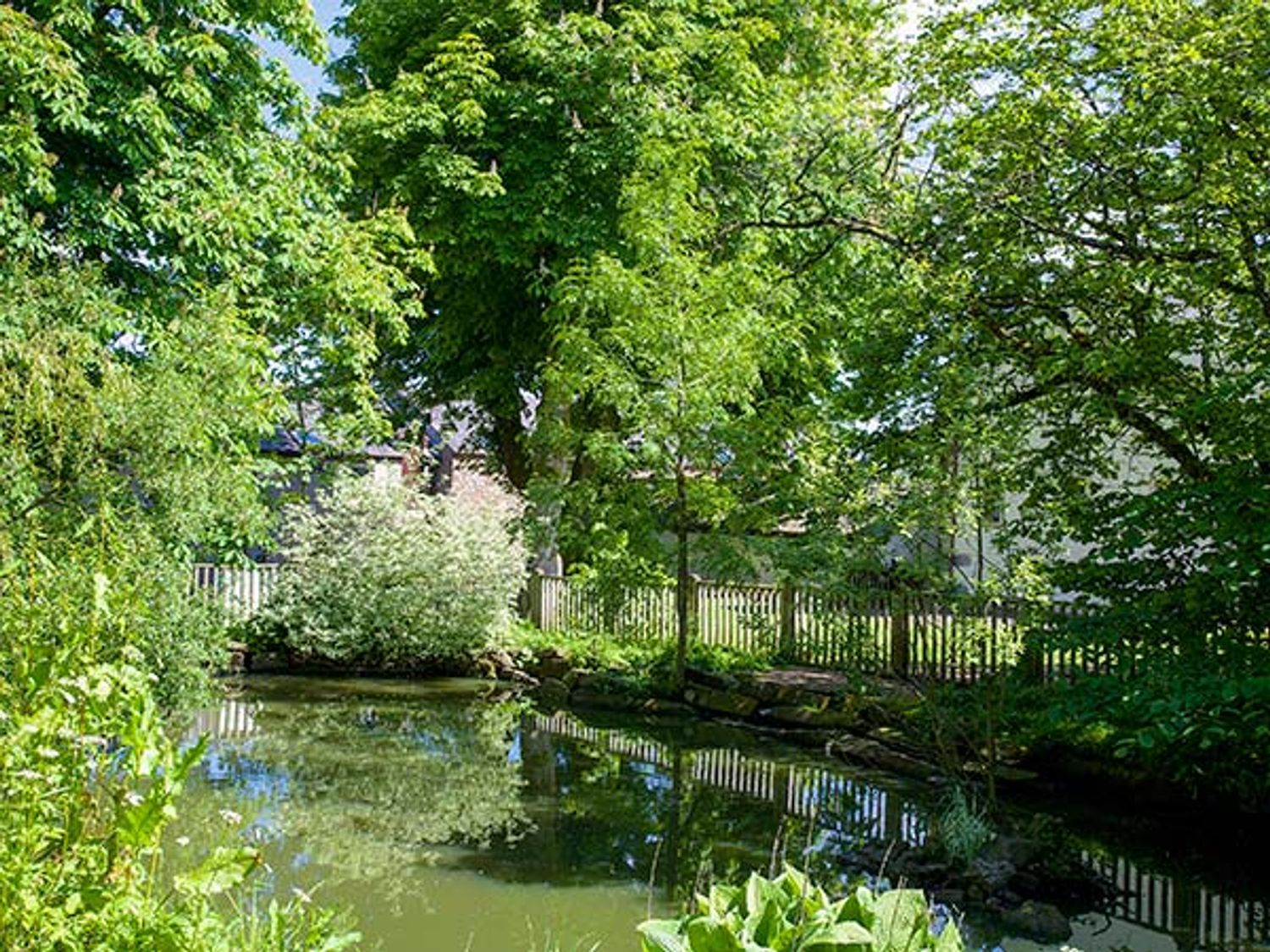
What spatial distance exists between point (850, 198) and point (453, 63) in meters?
6.36

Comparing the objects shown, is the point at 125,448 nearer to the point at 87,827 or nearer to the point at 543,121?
the point at 87,827

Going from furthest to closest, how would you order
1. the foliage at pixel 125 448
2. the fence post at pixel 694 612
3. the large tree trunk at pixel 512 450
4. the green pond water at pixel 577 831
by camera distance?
the large tree trunk at pixel 512 450 < the fence post at pixel 694 612 < the foliage at pixel 125 448 < the green pond water at pixel 577 831

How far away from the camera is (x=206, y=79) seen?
11.5 metres

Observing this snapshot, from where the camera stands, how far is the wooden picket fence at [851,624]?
818cm

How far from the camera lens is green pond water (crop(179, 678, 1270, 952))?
586cm

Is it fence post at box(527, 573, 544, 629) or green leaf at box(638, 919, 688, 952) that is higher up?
green leaf at box(638, 919, 688, 952)

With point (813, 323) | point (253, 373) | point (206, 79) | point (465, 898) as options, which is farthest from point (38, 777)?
point (813, 323)

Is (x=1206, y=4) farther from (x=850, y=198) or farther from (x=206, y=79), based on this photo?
(x=206, y=79)

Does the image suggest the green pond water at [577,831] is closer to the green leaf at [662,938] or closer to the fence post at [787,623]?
the green leaf at [662,938]

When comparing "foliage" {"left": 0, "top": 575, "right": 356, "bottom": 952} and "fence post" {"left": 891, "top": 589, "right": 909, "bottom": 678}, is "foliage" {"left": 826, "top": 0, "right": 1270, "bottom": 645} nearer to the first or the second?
"fence post" {"left": 891, "top": 589, "right": 909, "bottom": 678}

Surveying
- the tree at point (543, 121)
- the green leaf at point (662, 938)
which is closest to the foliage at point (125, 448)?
the green leaf at point (662, 938)

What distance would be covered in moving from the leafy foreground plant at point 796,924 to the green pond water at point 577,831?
1.83 metres

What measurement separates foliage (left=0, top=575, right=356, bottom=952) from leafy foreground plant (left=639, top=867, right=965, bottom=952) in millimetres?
1023

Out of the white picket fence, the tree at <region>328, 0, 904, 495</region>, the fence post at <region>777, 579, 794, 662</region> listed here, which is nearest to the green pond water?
the fence post at <region>777, 579, 794, 662</region>
